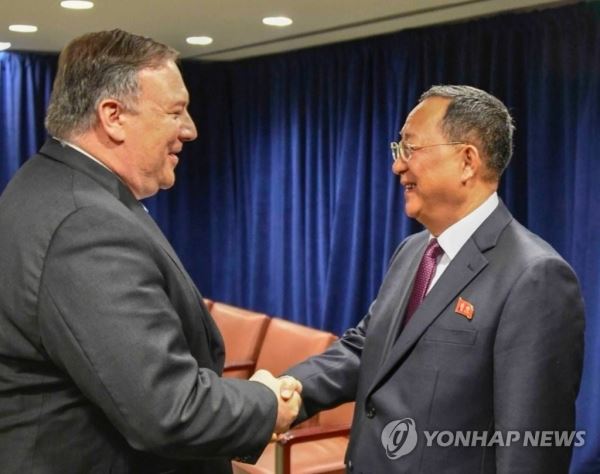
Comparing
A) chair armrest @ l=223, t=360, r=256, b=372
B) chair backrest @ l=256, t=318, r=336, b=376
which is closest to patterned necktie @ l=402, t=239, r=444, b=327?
chair backrest @ l=256, t=318, r=336, b=376

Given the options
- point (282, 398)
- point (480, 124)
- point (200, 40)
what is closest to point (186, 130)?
point (282, 398)

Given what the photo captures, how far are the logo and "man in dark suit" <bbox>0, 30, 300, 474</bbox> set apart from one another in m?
0.33

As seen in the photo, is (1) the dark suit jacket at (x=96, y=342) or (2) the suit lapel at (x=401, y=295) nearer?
(1) the dark suit jacket at (x=96, y=342)

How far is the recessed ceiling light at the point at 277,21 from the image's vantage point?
398 centimetres

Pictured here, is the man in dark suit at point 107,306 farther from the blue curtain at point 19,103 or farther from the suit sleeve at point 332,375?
the blue curtain at point 19,103

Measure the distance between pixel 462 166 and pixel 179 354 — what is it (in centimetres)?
81

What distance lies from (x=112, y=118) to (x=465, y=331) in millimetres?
809

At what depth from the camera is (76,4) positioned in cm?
367

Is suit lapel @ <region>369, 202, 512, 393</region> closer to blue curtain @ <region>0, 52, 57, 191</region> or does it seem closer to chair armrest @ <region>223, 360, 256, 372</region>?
chair armrest @ <region>223, 360, 256, 372</region>

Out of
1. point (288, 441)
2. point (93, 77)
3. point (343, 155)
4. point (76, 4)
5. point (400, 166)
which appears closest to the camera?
point (93, 77)

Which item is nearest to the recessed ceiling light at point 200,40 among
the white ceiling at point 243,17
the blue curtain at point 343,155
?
the white ceiling at point 243,17

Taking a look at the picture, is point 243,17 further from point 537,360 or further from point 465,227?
point 537,360

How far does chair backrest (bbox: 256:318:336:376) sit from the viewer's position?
3840 mm

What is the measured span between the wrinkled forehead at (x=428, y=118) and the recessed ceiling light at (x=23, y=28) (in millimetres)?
3060
